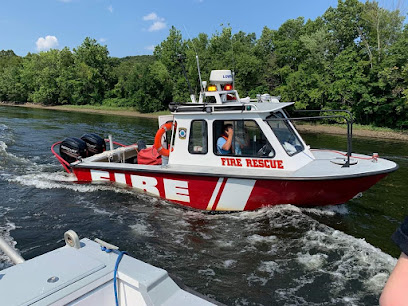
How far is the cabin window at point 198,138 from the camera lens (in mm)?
7371

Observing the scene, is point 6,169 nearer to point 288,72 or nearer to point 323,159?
point 323,159

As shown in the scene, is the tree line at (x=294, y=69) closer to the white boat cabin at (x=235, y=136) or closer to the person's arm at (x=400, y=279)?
the white boat cabin at (x=235, y=136)

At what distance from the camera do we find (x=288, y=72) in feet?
106

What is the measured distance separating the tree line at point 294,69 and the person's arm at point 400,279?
24.6 ft

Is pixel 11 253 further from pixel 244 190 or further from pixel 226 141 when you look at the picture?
pixel 226 141

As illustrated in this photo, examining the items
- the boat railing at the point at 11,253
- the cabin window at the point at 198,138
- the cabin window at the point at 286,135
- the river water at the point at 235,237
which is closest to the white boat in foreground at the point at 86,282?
the boat railing at the point at 11,253

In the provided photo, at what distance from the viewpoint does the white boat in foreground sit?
2266mm

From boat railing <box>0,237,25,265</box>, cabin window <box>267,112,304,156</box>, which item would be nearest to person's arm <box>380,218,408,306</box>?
boat railing <box>0,237,25,265</box>

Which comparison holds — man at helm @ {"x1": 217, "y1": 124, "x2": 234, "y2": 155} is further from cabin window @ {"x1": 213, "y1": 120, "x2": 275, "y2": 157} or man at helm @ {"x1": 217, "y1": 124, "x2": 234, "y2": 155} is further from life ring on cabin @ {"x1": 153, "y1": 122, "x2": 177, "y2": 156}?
life ring on cabin @ {"x1": 153, "y1": 122, "x2": 177, "y2": 156}

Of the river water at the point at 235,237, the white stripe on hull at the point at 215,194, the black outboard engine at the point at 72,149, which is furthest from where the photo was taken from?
the black outboard engine at the point at 72,149

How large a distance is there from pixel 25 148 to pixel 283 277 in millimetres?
14373

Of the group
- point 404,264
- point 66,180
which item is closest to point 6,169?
point 66,180

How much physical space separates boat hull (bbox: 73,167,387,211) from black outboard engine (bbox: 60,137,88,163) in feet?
8.33

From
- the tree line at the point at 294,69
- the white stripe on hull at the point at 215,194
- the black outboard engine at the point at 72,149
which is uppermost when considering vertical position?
the tree line at the point at 294,69
